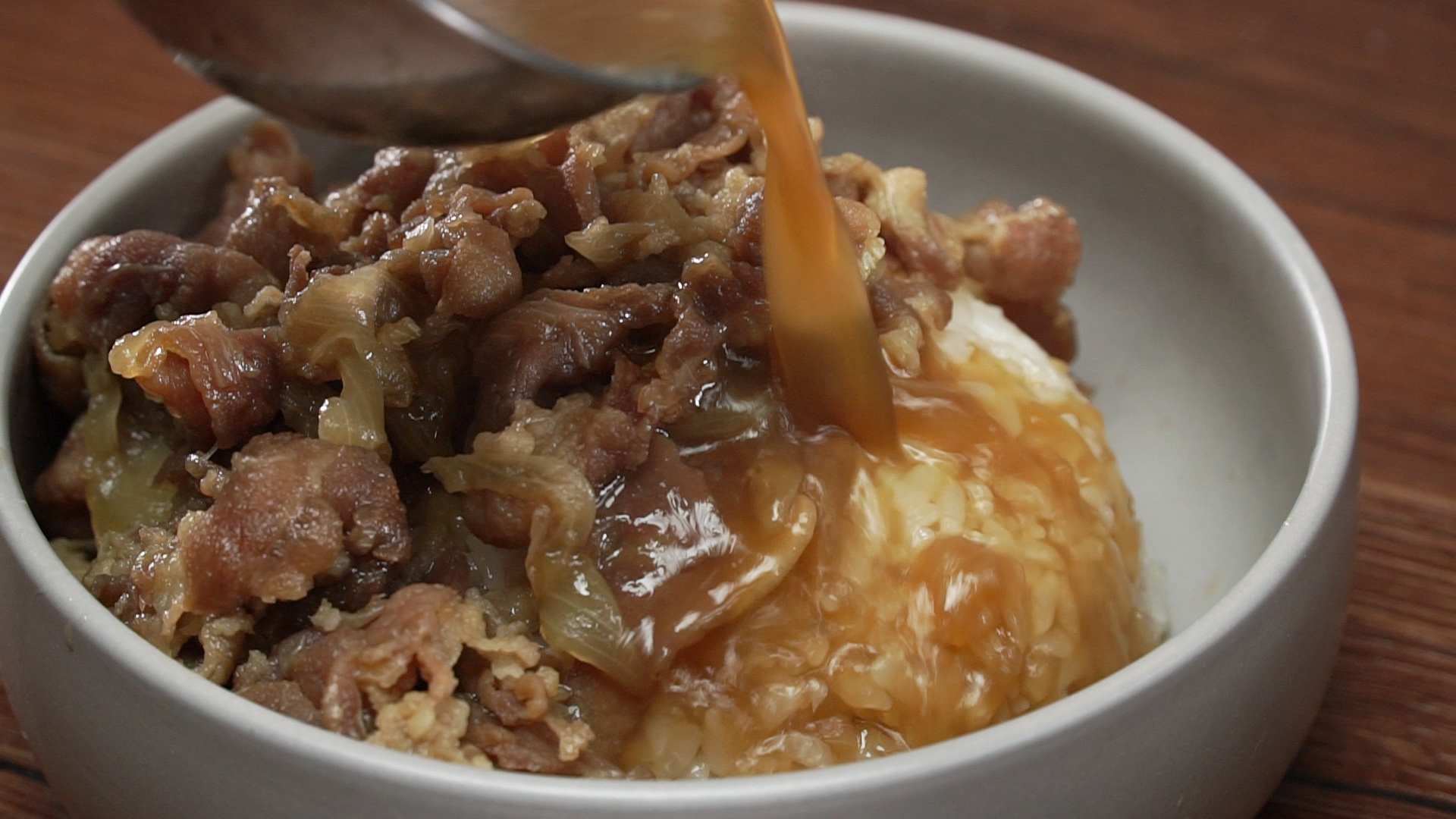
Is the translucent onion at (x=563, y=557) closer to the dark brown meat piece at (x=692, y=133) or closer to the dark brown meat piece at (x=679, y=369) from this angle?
the dark brown meat piece at (x=679, y=369)

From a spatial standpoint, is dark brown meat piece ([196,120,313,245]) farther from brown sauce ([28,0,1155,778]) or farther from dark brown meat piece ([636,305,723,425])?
dark brown meat piece ([636,305,723,425])

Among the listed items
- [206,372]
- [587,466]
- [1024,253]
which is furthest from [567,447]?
[1024,253]

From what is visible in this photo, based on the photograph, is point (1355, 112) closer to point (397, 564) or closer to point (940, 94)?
point (940, 94)

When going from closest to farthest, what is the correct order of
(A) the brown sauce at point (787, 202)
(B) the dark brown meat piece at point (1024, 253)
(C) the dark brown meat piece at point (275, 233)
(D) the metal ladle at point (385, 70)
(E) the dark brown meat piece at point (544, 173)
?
(D) the metal ladle at point (385, 70) → (A) the brown sauce at point (787, 202) → (E) the dark brown meat piece at point (544, 173) → (C) the dark brown meat piece at point (275, 233) → (B) the dark brown meat piece at point (1024, 253)

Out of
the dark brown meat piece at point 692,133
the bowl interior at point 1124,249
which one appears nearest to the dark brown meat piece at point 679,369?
the dark brown meat piece at point 692,133

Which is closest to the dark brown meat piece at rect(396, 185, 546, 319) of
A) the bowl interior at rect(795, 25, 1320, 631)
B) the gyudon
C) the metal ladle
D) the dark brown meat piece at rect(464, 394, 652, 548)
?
the gyudon

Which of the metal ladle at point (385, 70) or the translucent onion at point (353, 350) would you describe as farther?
the translucent onion at point (353, 350)

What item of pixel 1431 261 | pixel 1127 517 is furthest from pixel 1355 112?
pixel 1127 517

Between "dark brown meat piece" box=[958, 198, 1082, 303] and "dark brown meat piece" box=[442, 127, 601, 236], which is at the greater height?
"dark brown meat piece" box=[442, 127, 601, 236]
